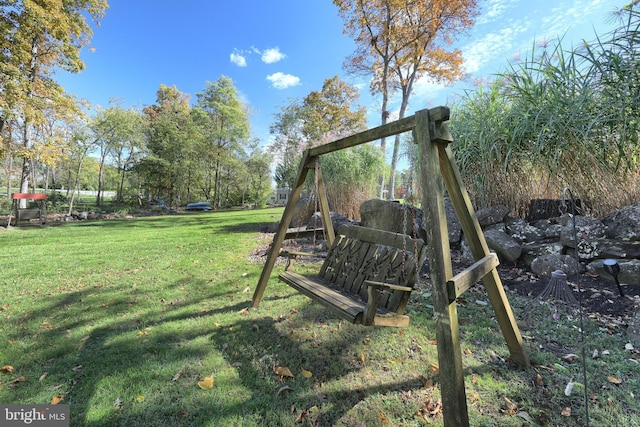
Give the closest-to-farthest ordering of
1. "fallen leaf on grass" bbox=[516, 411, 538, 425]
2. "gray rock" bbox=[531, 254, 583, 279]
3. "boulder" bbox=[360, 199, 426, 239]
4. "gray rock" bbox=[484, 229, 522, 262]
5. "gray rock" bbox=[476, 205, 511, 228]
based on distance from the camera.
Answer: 1. "fallen leaf on grass" bbox=[516, 411, 538, 425]
2. "gray rock" bbox=[531, 254, 583, 279]
3. "gray rock" bbox=[484, 229, 522, 262]
4. "gray rock" bbox=[476, 205, 511, 228]
5. "boulder" bbox=[360, 199, 426, 239]

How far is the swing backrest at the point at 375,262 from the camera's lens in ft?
7.27

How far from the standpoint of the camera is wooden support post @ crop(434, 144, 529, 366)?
1824mm

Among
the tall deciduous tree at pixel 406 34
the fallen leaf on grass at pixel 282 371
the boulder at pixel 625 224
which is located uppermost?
the tall deciduous tree at pixel 406 34

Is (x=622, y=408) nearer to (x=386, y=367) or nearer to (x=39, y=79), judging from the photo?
(x=386, y=367)

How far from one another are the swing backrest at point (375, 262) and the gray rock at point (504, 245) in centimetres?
243

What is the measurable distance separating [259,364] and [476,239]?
75.3 inches

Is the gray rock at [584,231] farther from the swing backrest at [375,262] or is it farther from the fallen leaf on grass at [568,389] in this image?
the swing backrest at [375,262]

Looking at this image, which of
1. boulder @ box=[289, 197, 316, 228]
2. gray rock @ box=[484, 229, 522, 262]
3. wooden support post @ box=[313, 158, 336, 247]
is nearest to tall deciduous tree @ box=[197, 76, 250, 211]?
boulder @ box=[289, 197, 316, 228]

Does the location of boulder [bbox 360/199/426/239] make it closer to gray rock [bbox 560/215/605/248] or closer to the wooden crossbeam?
gray rock [bbox 560/215/605/248]

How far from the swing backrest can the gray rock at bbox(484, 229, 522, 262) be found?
2.43 metres

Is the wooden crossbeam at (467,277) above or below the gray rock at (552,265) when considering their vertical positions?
above

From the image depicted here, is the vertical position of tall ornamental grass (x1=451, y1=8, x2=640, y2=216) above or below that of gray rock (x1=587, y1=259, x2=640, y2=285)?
above

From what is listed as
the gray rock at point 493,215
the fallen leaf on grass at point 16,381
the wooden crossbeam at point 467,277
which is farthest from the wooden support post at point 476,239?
the fallen leaf on grass at point 16,381

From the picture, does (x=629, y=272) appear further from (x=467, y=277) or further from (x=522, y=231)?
(x=467, y=277)
